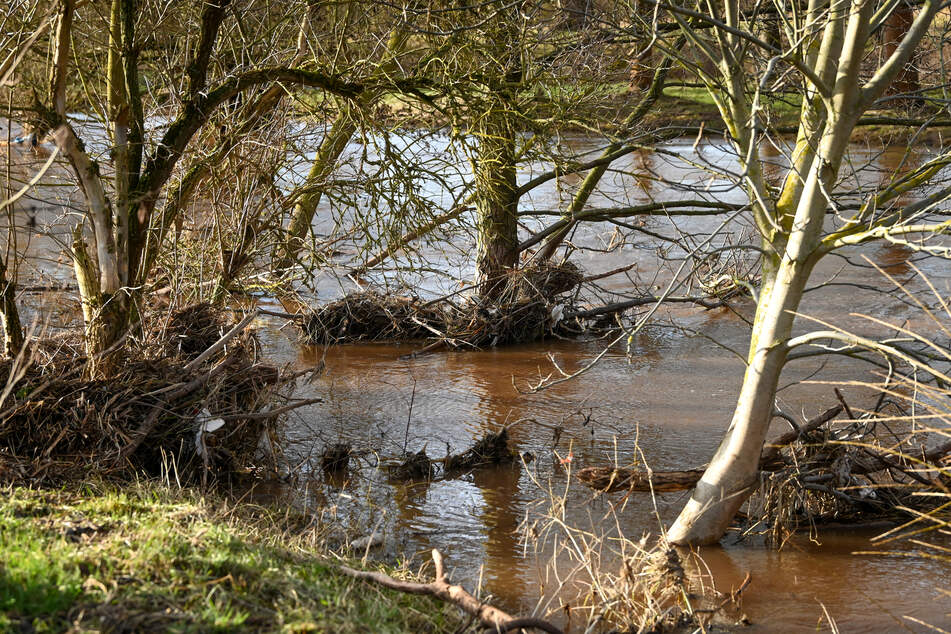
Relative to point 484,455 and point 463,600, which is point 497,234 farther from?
point 463,600

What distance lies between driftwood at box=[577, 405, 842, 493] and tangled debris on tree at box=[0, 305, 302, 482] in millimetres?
2139

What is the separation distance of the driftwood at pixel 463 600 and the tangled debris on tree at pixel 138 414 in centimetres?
198

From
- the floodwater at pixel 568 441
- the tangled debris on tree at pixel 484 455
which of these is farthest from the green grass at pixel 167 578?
the tangled debris on tree at pixel 484 455

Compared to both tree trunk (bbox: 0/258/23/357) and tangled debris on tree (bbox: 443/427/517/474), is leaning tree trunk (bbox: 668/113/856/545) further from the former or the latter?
tree trunk (bbox: 0/258/23/357)

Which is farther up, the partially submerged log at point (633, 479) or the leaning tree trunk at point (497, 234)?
the leaning tree trunk at point (497, 234)

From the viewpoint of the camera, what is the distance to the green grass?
3.32 meters

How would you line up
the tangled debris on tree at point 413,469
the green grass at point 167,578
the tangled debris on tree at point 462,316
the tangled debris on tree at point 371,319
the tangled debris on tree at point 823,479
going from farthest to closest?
the tangled debris on tree at point 371,319 < the tangled debris on tree at point 462,316 < the tangled debris on tree at point 413,469 < the tangled debris on tree at point 823,479 < the green grass at point 167,578

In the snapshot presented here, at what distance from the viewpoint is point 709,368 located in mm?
9750

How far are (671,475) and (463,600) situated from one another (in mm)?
2192

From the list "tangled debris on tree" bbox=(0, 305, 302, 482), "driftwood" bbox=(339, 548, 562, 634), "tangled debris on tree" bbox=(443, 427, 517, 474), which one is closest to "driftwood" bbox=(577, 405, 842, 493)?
"tangled debris on tree" bbox=(443, 427, 517, 474)

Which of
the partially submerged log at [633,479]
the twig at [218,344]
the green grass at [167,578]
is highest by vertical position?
the twig at [218,344]

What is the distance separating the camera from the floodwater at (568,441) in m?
5.15

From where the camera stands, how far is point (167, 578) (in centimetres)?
367

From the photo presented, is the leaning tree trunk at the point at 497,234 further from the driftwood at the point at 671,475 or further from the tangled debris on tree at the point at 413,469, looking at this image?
the driftwood at the point at 671,475
